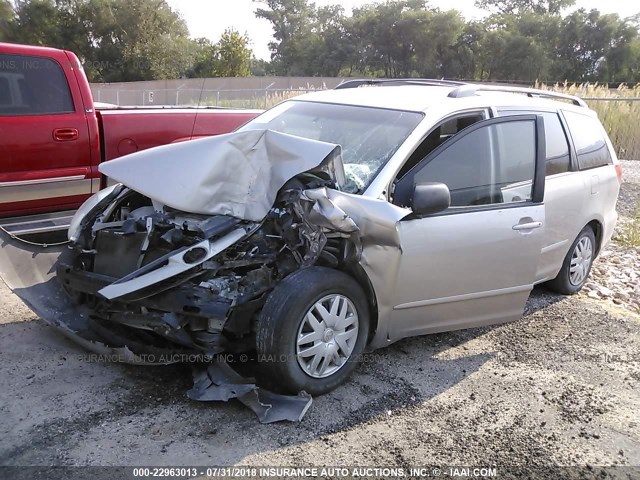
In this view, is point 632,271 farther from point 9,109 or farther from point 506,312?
point 9,109

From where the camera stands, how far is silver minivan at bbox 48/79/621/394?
3578 mm

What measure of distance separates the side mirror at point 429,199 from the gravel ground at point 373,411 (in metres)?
1.15

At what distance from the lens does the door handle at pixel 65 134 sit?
5926 mm

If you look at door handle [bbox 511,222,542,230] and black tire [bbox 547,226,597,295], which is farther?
black tire [bbox 547,226,597,295]

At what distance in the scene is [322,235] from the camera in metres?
3.74

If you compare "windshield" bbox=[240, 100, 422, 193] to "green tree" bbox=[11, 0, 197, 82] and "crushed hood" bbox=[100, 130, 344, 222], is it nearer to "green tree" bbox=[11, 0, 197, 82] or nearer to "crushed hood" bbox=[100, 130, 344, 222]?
"crushed hood" bbox=[100, 130, 344, 222]

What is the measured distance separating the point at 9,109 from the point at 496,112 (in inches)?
170

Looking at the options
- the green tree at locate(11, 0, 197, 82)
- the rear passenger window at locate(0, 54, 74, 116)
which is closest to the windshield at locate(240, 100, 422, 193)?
the rear passenger window at locate(0, 54, 74, 116)

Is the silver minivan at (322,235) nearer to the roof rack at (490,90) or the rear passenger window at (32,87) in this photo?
the roof rack at (490,90)

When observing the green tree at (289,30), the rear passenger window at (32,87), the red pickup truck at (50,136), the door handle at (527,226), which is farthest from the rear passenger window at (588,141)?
the green tree at (289,30)

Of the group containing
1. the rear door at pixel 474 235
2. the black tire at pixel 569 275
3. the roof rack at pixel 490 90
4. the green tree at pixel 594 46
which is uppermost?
the green tree at pixel 594 46

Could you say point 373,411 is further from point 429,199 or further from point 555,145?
point 555,145

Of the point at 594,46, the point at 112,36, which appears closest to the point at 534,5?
the point at 594,46

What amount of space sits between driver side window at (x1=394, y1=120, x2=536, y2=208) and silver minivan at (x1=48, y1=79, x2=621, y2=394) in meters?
0.01
